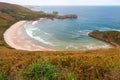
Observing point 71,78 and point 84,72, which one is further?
point 84,72

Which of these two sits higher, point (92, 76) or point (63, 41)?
point (92, 76)

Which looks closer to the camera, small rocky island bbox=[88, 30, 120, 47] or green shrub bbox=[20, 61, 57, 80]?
green shrub bbox=[20, 61, 57, 80]

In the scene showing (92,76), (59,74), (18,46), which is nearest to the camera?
(59,74)

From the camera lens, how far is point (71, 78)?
11070 mm

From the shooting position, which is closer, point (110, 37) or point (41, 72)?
point (41, 72)

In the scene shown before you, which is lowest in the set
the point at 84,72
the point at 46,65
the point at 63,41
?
the point at 63,41

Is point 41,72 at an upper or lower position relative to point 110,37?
upper

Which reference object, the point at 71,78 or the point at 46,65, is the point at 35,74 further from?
the point at 71,78

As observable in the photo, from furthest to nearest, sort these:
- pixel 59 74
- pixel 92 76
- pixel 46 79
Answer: pixel 92 76
pixel 59 74
pixel 46 79

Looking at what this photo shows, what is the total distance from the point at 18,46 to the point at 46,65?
67.4m

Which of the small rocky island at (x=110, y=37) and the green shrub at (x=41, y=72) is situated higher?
the green shrub at (x=41, y=72)

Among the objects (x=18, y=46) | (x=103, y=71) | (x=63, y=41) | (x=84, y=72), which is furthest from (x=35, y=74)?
(x=63, y=41)

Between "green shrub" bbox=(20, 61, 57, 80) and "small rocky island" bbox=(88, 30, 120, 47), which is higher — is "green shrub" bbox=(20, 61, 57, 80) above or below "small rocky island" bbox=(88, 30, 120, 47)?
above

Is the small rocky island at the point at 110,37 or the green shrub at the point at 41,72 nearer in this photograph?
the green shrub at the point at 41,72
